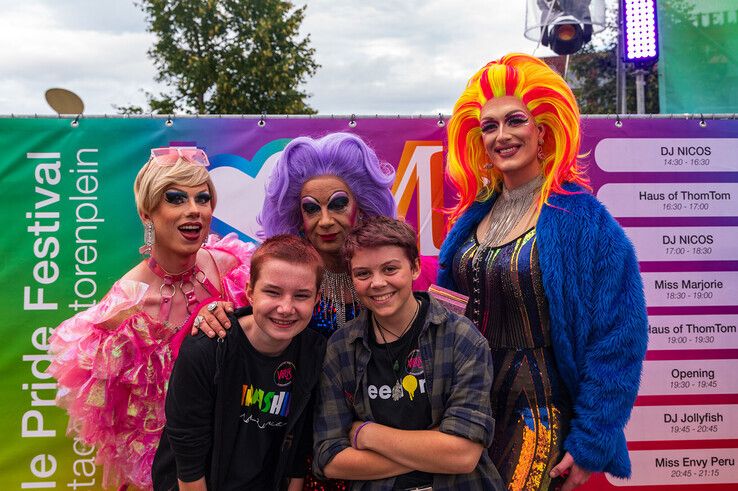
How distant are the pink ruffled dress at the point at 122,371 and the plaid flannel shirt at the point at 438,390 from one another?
55 centimetres

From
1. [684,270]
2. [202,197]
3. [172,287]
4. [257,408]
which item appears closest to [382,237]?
[257,408]

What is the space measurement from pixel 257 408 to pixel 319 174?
2.84ft

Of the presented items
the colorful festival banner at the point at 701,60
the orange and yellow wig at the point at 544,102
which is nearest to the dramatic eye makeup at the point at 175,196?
the orange and yellow wig at the point at 544,102

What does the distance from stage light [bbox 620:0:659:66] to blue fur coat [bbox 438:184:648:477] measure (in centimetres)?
401

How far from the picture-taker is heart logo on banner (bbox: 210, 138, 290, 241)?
137 inches

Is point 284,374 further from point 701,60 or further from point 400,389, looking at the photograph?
point 701,60

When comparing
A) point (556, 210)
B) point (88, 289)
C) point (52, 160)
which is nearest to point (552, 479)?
point (556, 210)

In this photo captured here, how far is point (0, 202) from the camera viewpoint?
331cm

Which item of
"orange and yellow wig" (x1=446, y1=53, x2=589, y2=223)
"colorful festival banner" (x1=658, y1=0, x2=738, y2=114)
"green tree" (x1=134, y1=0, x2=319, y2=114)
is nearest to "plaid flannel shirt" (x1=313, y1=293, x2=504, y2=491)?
"orange and yellow wig" (x1=446, y1=53, x2=589, y2=223)

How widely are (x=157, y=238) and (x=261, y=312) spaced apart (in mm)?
694

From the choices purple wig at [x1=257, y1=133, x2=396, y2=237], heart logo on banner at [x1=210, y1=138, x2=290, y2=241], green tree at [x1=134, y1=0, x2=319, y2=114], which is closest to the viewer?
purple wig at [x1=257, y1=133, x2=396, y2=237]

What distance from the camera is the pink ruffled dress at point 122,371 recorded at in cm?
221

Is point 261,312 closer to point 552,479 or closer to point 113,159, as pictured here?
point 552,479

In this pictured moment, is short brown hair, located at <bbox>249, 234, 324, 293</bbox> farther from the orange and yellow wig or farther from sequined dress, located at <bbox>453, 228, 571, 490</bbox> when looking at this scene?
the orange and yellow wig
